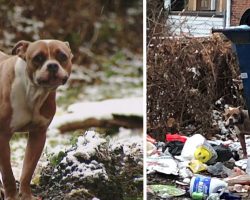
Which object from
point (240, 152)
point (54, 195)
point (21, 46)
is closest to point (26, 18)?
point (21, 46)

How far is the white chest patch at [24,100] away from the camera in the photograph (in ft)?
13.1

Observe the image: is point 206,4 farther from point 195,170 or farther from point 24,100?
point 24,100

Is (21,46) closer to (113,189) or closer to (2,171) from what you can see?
(2,171)

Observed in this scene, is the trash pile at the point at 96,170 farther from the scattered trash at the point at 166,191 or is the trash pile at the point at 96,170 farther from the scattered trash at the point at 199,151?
the scattered trash at the point at 199,151

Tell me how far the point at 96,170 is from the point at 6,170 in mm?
609

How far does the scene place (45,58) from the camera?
3.96 m

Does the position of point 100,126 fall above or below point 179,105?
above

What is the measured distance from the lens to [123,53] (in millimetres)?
4016

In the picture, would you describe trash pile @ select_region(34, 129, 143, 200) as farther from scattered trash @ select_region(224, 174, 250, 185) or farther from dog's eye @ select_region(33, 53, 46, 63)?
scattered trash @ select_region(224, 174, 250, 185)

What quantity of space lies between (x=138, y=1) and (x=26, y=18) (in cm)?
74

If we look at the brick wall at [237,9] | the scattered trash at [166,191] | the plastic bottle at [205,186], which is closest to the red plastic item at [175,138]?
the scattered trash at [166,191]

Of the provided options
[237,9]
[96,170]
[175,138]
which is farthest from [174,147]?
[237,9]

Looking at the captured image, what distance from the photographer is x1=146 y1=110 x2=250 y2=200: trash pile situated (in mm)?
6547

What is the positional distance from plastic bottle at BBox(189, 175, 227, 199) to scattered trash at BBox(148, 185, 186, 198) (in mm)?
179
